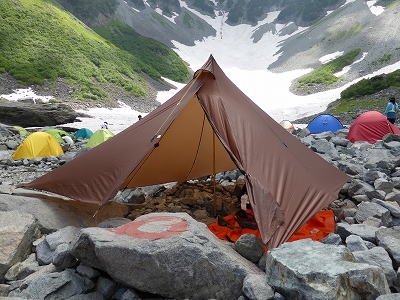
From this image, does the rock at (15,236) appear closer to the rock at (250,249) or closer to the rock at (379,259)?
the rock at (250,249)

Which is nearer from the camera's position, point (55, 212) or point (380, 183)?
point (55, 212)

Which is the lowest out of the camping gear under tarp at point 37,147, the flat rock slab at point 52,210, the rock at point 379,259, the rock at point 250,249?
the camping gear under tarp at point 37,147

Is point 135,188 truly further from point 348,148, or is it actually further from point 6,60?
point 6,60

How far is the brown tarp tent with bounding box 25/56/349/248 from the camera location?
4586 millimetres

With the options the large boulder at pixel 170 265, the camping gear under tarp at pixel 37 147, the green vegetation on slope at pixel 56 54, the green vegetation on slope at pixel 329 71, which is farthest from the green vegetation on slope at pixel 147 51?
the large boulder at pixel 170 265

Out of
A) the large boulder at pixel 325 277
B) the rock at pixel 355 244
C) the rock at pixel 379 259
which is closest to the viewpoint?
the large boulder at pixel 325 277

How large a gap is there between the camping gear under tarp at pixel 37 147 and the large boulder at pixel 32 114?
15.1 m

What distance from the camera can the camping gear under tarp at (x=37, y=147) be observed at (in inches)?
516

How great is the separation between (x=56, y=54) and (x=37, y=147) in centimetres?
4694

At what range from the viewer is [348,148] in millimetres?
10586

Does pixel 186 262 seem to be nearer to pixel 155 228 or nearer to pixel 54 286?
pixel 155 228

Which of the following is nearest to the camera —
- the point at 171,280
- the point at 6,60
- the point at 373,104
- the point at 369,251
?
the point at 171,280

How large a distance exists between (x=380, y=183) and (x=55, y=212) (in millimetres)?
5734

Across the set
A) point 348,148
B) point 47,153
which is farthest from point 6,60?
point 348,148
